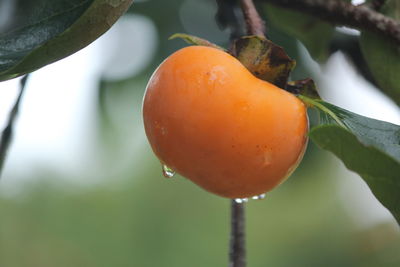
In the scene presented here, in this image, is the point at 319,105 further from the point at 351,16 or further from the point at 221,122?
the point at 351,16

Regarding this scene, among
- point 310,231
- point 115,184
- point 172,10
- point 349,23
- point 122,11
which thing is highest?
point 122,11

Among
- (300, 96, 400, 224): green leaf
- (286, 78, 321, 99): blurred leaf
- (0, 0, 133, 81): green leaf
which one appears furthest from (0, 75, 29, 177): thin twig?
(300, 96, 400, 224): green leaf

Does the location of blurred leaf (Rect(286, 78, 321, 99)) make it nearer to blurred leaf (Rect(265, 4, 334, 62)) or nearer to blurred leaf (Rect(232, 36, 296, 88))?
blurred leaf (Rect(232, 36, 296, 88))

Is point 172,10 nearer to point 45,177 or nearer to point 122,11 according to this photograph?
point 122,11

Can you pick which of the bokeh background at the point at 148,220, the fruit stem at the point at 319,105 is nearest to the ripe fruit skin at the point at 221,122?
the fruit stem at the point at 319,105

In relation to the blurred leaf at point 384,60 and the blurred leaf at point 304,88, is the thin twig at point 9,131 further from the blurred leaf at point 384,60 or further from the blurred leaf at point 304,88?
the blurred leaf at point 384,60

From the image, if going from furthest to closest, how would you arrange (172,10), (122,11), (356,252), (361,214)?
(361,214)
(356,252)
(172,10)
(122,11)

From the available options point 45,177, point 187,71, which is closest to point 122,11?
point 187,71
